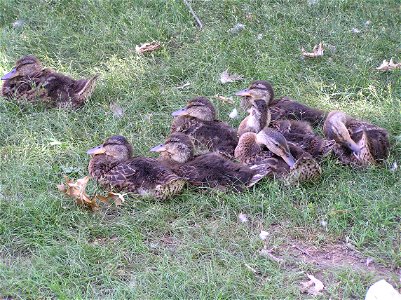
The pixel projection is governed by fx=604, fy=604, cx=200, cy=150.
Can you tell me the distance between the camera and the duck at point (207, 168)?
15.4ft

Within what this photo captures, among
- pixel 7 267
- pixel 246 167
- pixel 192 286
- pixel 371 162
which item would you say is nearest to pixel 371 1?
pixel 371 162

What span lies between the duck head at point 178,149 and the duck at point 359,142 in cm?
123

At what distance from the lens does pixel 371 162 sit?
4.97 metres

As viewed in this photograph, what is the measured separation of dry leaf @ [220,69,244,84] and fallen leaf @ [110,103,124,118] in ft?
3.72

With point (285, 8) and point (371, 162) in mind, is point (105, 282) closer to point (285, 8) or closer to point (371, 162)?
point (371, 162)

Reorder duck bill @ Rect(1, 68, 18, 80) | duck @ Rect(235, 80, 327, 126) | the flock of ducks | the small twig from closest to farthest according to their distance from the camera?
the flock of ducks → duck @ Rect(235, 80, 327, 126) → duck bill @ Rect(1, 68, 18, 80) → the small twig

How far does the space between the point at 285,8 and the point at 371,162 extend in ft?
10.5

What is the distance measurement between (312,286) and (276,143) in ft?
4.42

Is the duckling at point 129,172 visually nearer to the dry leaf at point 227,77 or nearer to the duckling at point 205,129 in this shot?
the duckling at point 205,129

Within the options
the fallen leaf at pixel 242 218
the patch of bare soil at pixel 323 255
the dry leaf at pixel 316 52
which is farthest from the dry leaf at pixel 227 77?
the patch of bare soil at pixel 323 255

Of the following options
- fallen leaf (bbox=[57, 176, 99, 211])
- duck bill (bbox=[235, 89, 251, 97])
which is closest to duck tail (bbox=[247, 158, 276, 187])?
duck bill (bbox=[235, 89, 251, 97])

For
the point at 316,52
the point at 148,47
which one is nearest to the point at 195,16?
the point at 148,47

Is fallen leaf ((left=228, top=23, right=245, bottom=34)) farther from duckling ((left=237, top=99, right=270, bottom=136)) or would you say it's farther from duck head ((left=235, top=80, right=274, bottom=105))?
duckling ((left=237, top=99, right=270, bottom=136))

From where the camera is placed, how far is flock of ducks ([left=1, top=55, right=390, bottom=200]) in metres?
4.70
